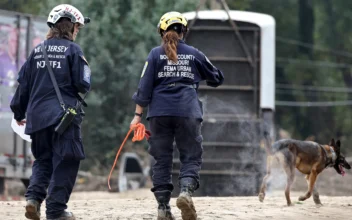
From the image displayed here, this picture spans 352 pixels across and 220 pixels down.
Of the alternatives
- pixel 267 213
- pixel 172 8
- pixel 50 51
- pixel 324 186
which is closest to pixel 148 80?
pixel 50 51

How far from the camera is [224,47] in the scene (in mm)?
18625

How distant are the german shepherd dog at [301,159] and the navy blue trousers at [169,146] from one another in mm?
2522

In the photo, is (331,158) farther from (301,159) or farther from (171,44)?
(171,44)

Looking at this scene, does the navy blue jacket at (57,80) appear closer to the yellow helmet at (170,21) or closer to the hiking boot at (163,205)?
the yellow helmet at (170,21)

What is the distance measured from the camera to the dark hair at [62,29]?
9.71 m

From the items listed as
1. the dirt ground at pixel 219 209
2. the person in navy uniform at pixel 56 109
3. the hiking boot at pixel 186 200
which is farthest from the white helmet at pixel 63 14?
the dirt ground at pixel 219 209

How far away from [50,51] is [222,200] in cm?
449

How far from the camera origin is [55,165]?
9586mm

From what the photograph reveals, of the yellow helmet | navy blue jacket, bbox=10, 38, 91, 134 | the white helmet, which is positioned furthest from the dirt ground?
the white helmet

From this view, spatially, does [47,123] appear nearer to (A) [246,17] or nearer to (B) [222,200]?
(B) [222,200]

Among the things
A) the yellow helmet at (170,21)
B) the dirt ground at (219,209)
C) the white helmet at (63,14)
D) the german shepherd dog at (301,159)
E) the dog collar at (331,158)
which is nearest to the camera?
the white helmet at (63,14)

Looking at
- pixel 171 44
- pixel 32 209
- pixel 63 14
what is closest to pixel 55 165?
pixel 32 209

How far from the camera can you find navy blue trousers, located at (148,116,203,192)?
9.88m

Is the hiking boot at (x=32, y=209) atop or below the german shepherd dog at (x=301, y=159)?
below
